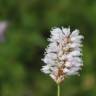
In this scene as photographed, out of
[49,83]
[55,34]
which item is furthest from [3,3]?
[55,34]

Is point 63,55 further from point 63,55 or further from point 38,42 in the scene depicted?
point 38,42

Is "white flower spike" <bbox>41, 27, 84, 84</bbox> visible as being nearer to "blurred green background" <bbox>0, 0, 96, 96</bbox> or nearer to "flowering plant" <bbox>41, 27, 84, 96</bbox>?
"flowering plant" <bbox>41, 27, 84, 96</bbox>

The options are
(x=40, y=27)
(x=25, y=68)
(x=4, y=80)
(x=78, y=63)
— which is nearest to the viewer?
(x=78, y=63)

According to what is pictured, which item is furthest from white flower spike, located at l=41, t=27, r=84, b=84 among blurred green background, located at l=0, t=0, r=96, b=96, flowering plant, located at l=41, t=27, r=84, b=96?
blurred green background, located at l=0, t=0, r=96, b=96

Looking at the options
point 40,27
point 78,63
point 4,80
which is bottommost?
point 78,63

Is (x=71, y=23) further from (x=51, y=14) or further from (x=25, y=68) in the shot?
(x=25, y=68)
